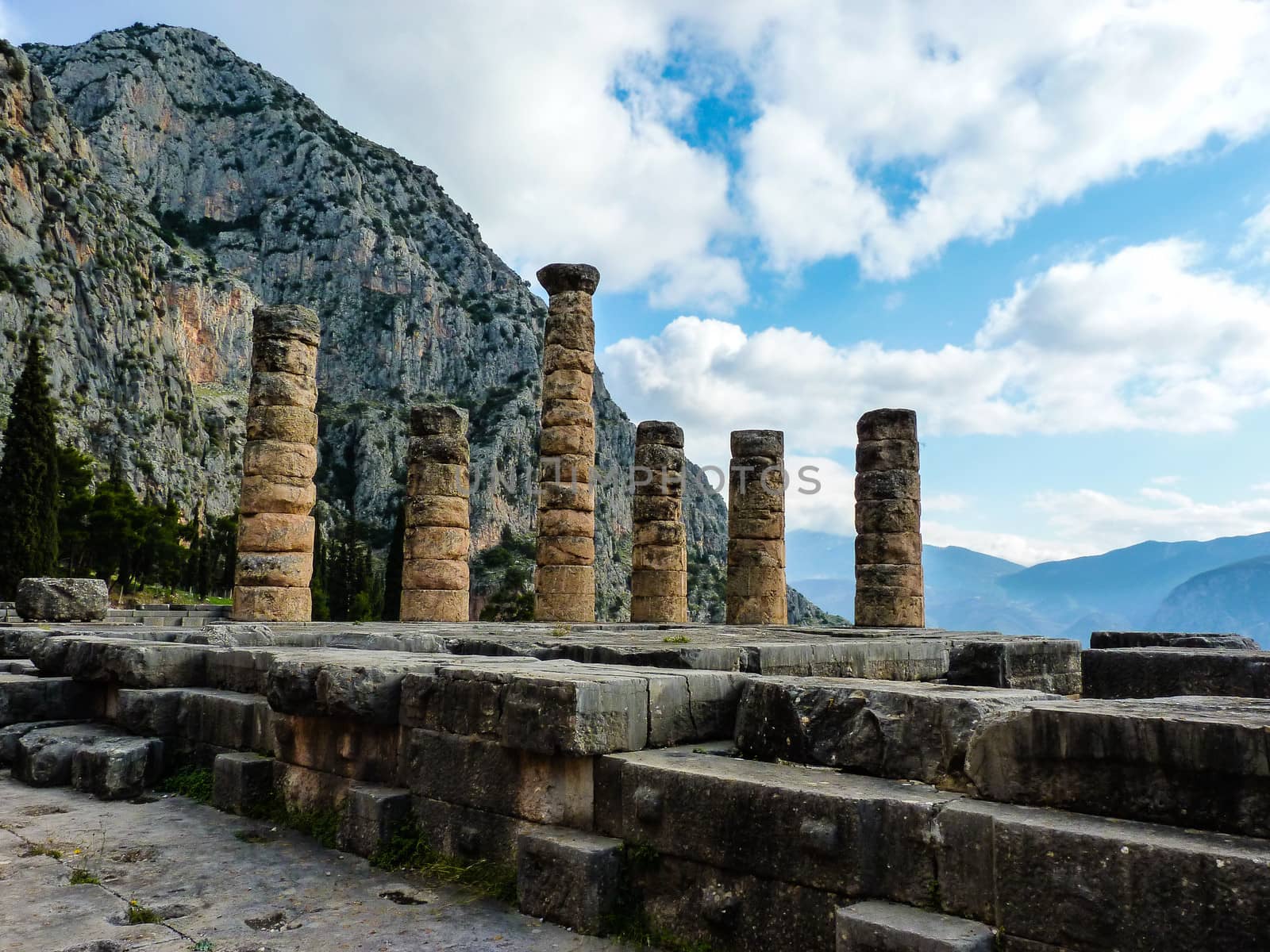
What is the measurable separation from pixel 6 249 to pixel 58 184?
23.7 feet

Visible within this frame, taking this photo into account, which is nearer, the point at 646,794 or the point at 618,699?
the point at 646,794

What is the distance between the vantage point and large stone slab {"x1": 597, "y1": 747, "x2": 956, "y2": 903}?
3.26 metres

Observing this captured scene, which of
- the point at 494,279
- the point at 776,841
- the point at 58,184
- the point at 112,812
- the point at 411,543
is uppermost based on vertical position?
the point at 494,279

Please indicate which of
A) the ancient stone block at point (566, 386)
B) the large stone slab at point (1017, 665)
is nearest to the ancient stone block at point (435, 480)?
the ancient stone block at point (566, 386)

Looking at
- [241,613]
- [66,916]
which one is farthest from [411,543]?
[66,916]

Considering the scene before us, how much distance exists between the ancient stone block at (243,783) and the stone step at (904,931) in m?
4.09

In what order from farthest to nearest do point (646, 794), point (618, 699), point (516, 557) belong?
point (516, 557) < point (618, 699) < point (646, 794)

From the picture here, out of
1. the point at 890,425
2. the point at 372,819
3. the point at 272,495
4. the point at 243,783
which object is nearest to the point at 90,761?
the point at 243,783

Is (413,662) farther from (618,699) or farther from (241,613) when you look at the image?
(241,613)

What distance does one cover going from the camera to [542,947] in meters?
3.71

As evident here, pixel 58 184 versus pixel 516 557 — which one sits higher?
pixel 58 184

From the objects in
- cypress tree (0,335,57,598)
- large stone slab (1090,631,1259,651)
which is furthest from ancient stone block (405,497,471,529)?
cypress tree (0,335,57,598)

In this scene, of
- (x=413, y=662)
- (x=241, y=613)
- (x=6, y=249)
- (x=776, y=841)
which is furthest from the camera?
(x=6, y=249)

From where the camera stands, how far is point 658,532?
21.5 meters
